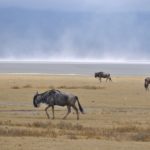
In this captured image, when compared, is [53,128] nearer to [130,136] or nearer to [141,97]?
[130,136]

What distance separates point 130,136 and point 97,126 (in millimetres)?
3237

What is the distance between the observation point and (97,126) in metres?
24.0

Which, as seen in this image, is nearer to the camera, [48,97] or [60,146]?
[60,146]

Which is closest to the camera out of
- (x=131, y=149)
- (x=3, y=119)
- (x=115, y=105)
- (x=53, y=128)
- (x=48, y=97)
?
(x=131, y=149)

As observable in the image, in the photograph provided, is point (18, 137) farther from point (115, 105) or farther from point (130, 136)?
point (115, 105)

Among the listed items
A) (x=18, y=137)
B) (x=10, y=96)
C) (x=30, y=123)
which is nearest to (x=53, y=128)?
(x=30, y=123)

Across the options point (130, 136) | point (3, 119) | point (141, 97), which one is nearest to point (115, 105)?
point (141, 97)

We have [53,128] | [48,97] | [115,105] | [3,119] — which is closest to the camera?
[53,128]

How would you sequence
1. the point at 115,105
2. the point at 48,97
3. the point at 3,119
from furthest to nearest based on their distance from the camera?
the point at 115,105, the point at 48,97, the point at 3,119

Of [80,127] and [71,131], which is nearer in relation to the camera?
[71,131]

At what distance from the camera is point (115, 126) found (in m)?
24.1

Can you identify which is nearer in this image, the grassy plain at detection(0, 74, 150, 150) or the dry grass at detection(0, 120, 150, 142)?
the grassy plain at detection(0, 74, 150, 150)

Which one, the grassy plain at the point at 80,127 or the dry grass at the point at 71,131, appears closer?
the grassy plain at the point at 80,127

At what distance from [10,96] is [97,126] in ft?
59.9
